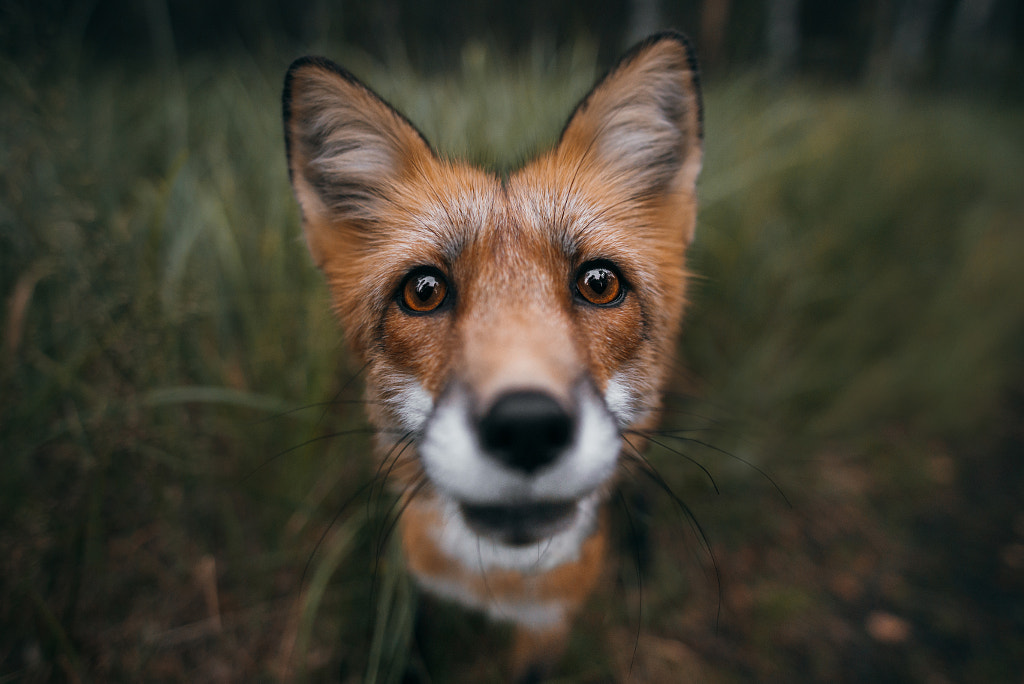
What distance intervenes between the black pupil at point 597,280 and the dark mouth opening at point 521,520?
0.57m

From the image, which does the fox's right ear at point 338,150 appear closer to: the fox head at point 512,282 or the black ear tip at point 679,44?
the fox head at point 512,282

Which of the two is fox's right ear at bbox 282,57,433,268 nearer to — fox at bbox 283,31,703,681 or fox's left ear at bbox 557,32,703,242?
fox at bbox 283,31,703,681

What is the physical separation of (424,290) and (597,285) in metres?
0.48

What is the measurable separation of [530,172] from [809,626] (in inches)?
96.3

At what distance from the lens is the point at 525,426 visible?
0.87 m

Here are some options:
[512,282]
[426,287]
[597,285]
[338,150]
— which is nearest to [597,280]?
[597,285]

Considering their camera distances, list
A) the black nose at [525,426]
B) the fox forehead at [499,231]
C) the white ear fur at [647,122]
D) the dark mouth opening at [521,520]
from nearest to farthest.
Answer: the black nose at [525,426] → the dark mouth opening at [521,520] → the fox forehead at [499,231] → the white ear fur at [647,122]

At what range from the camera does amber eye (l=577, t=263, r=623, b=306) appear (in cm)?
126

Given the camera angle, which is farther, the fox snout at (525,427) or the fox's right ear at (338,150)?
the fox's right ear at (338,150)

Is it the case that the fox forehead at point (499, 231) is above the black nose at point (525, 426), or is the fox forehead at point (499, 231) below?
above

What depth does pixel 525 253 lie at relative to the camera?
122cm

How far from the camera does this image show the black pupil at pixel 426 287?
123 cm

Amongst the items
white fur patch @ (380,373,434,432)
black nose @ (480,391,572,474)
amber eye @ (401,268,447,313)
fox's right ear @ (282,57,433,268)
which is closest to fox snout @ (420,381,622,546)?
black nose @ (480,391,572,474)

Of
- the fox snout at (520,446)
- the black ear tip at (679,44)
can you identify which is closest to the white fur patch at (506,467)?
the fox snout at (520,446)
